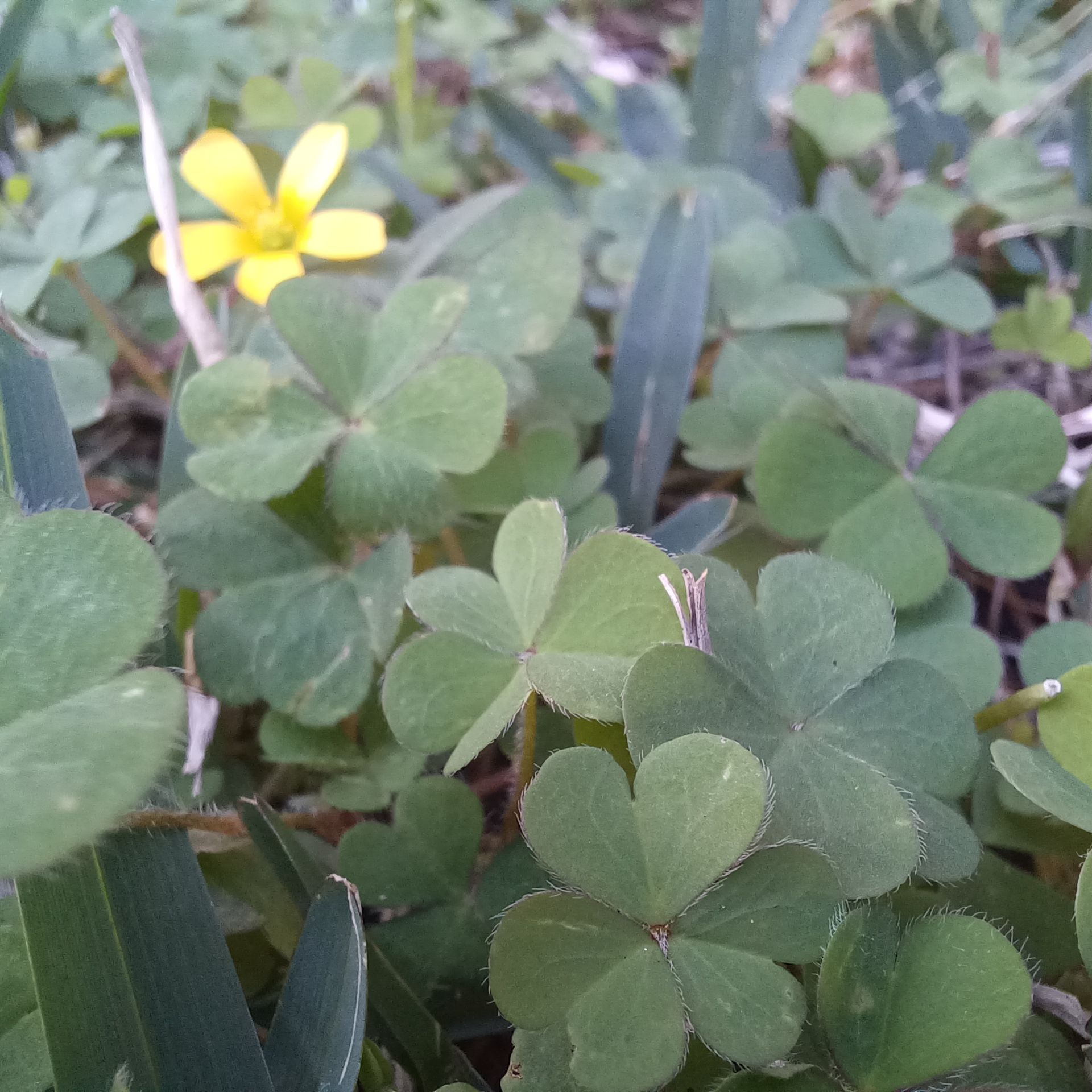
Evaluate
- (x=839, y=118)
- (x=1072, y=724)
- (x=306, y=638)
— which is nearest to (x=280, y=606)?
(x=306, y=638)

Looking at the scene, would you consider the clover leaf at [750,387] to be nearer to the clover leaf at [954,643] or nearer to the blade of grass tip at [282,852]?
the clover leaf at [954,643]

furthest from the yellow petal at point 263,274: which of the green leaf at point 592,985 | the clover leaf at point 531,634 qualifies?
the green leaf at point 592,985

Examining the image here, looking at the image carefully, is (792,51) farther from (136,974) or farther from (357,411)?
(136,974)

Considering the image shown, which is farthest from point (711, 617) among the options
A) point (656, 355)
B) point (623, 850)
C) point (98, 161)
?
point (98, 161)

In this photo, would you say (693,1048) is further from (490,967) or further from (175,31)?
(175,31)

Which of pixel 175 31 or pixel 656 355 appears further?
pixel 175 31

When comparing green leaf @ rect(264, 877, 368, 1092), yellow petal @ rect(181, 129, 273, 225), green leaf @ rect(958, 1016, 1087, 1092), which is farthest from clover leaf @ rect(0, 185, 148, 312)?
green leaf @ rect(958, 1016, 1087, 1092)
